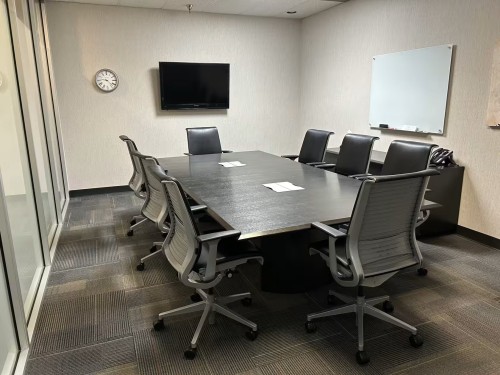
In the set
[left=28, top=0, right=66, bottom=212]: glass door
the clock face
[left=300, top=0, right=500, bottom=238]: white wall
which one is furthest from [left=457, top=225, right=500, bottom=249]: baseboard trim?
the clock face

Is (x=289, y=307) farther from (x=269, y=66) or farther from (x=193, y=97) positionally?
(x=269, y=66)

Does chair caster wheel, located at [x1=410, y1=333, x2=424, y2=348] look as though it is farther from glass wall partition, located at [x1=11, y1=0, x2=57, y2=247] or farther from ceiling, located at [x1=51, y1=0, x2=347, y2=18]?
ceiling, located at [x1=51, y1=0, x2=347, y2=18]

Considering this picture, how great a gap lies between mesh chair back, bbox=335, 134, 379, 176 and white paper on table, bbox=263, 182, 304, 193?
3.38ft

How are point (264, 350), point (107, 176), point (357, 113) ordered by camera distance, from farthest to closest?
1. point (107, 176)
2. point (357, 113)
3. point (264, 350)

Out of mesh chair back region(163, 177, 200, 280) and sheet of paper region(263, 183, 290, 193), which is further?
sheet of paper region(263, 183, 290, 193)

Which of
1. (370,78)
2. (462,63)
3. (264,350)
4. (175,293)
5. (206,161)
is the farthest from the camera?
(370,78)

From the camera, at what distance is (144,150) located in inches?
227

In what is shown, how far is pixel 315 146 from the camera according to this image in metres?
4.29

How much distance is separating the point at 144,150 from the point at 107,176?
2.27ft

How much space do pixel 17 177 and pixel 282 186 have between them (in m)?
1.88

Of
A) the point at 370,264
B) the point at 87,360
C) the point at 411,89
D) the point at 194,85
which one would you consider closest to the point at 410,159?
the point at 370,264

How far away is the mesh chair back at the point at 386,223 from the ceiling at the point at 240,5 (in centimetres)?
417

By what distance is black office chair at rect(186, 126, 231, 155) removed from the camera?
192 inches

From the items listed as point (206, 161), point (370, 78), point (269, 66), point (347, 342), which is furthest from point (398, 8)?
point (347, 342)
